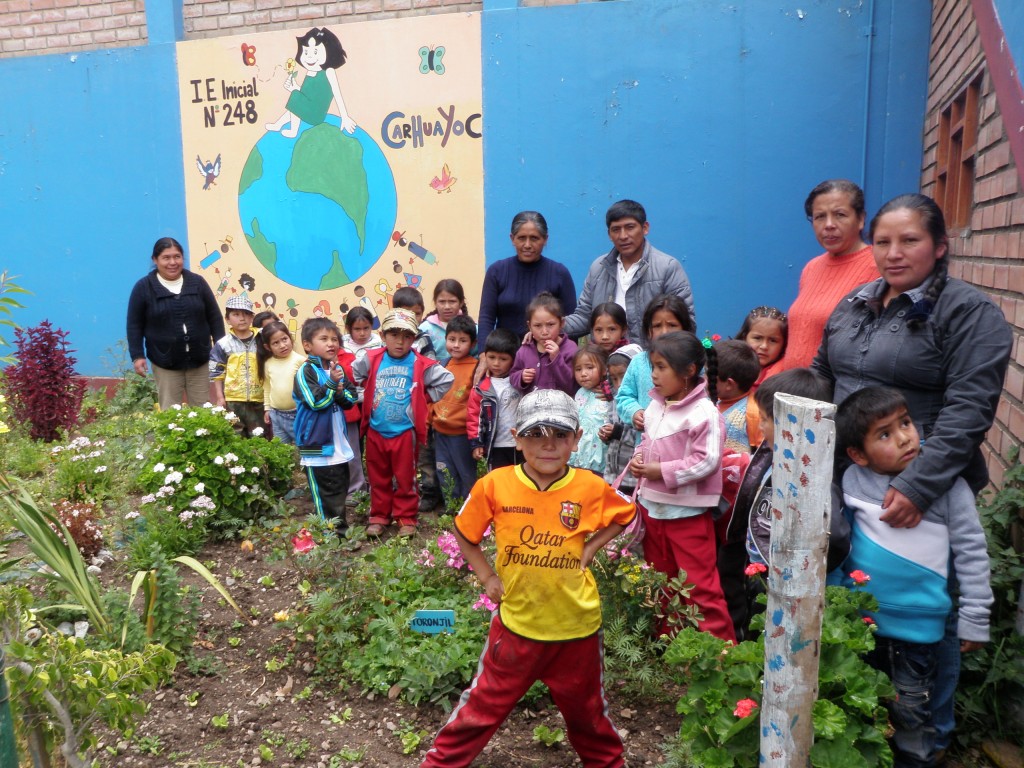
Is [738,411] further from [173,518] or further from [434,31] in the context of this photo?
[434,31]

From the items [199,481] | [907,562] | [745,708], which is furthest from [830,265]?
[199,481]

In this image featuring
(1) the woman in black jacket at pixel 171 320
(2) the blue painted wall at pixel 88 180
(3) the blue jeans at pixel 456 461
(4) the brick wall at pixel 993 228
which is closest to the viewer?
(4) the brick wall at pixel 993 228

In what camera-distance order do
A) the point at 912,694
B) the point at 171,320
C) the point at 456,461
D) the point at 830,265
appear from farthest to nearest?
the point at 171,320 → the point at 456,461 → the point at 830,265 → the point at 912,694

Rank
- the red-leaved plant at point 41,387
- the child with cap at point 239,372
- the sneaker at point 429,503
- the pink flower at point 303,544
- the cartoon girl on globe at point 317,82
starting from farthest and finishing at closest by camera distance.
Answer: the cartoon girl on globe at point 317,82 < the red-leaved plant at point 41,387 < the child with cap at point 239,372 < the sneaker at point 429,503 < the pink flower at point 303,544

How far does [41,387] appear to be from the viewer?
22.9 ft

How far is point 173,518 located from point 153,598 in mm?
1311

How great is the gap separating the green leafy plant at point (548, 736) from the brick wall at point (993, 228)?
209cm

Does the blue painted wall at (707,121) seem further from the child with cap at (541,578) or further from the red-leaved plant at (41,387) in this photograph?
the child with cap at (541,578)

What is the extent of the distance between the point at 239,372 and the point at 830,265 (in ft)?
14.4

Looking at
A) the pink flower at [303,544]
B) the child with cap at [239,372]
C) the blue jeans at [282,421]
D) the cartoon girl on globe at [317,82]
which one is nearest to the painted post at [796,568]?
the pink flower at [303,544]

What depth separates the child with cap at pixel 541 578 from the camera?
2.61 meters

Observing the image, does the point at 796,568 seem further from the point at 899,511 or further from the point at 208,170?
the point at 208,170

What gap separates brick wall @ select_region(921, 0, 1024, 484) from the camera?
126 inches

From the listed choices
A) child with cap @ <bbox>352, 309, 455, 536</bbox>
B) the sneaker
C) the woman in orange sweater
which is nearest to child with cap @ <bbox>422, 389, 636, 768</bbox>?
the woman in orange sweater
